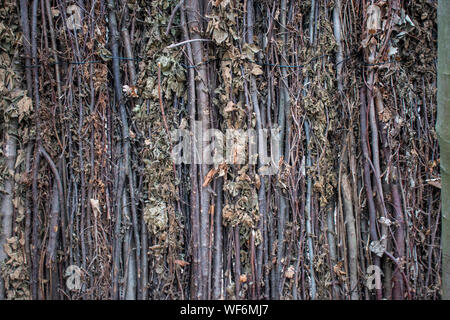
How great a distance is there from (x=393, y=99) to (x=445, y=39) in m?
0.79

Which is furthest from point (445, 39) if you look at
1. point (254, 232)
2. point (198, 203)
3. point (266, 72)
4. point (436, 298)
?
point (436, 298)

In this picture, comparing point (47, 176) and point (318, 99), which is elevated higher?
point (318, 99)

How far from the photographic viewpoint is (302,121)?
6.34 ft

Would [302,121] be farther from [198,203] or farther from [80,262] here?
[80,262]

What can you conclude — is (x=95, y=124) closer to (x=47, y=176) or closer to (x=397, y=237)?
(x=47, y=176)

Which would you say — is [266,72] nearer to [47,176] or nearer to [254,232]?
[254,232]

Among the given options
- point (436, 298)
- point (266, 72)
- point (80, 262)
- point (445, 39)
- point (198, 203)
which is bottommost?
point (436, 298)

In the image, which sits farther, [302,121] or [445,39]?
[302,121]

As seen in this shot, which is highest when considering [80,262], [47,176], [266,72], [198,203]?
[266,72]

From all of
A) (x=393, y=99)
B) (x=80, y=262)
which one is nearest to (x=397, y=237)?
(x=393, y=99)

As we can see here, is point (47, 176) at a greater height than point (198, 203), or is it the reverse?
point (47, 176)

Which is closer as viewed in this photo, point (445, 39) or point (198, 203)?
point (445, 39)
